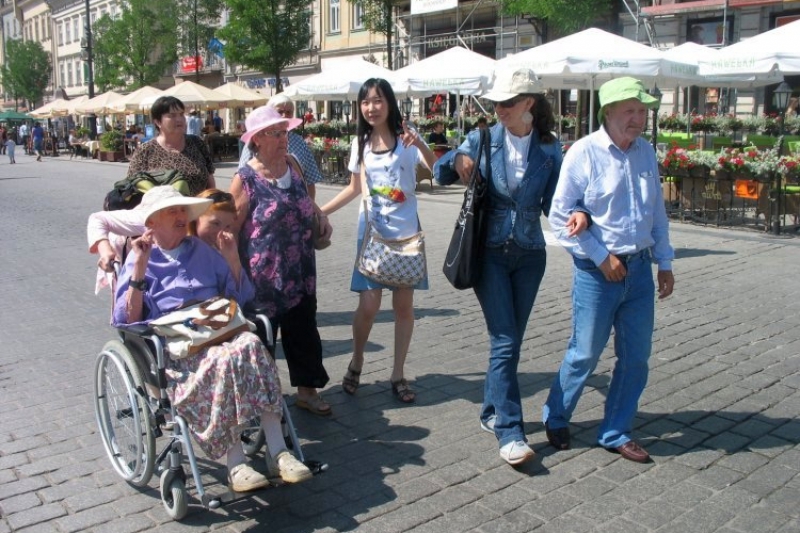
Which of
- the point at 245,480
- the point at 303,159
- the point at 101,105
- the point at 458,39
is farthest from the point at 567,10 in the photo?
the point at 245,480

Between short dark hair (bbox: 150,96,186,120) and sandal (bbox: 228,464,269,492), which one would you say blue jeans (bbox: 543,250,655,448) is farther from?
short dark hair (bbox: 150,96,186,120)

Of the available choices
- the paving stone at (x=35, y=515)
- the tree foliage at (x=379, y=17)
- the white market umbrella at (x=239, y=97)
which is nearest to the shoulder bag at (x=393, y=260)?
the paving stone at (x=35, y=515)

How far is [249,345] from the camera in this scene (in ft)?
10.9

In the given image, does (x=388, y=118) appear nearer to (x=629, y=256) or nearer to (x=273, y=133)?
(x=273, y=133)

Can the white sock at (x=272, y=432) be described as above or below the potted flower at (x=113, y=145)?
below

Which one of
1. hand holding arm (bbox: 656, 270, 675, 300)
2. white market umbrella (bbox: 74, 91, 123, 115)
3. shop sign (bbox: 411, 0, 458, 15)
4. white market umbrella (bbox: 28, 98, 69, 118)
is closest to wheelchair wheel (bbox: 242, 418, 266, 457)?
hand holding arm (bbox: 656, 270, 675, 300)

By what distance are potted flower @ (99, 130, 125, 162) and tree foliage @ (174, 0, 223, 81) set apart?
8.55 m

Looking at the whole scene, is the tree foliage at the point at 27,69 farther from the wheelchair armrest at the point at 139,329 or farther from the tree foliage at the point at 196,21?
the wheelchair armrest at the point at 139,329

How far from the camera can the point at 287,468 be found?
10.7ft

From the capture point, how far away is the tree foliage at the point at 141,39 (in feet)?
137

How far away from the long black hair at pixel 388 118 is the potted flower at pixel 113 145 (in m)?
29.2

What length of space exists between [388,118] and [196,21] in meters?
38.5

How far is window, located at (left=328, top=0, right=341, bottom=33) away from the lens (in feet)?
137

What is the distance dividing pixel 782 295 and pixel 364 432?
4651 millimetres
